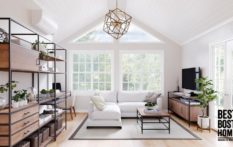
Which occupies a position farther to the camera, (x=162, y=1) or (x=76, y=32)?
(x=76, y=32)

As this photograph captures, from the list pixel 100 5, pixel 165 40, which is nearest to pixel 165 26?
pixel 165 40

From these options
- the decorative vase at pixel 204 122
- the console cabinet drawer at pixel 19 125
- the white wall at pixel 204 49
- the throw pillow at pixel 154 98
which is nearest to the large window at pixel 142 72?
the throw pillow at pixel 154 98

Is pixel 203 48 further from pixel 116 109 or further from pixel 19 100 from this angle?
pixel 19 100

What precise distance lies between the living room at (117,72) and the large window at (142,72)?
0.12ft

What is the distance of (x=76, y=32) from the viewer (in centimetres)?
792

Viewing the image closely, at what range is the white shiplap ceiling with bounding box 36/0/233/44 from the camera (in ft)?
15.6

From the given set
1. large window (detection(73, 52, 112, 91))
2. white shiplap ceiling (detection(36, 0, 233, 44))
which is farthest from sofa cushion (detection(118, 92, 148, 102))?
white shiplap ceiling (detection(36, 0, 233, 44))

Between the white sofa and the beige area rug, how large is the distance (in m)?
0.17

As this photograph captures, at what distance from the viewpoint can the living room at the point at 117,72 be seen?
137 inches

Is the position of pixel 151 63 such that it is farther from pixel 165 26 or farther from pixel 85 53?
pixel 85 53

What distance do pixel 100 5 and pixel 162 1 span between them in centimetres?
206

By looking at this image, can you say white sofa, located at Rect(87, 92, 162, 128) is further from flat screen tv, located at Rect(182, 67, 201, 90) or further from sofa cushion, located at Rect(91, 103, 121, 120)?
flat screen tv, located at Rect(182, 67, 201, 90)

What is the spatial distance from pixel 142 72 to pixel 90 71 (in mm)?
1850

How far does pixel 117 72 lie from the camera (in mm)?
8008
